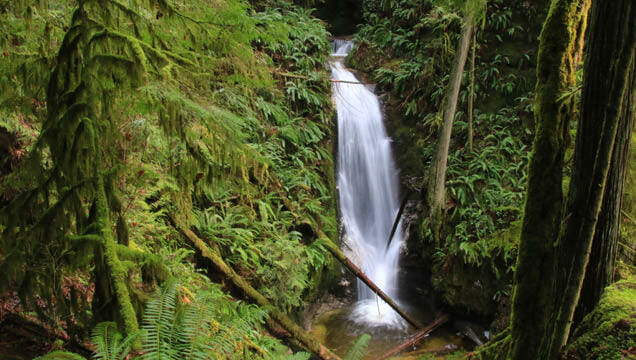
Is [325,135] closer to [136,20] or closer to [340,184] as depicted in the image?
[340,184]

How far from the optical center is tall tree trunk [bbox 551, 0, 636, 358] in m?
1.94

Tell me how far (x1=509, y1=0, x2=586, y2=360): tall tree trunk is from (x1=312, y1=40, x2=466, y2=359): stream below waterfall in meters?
4.98

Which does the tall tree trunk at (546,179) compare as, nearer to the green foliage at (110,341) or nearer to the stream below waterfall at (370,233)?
the green foliage at (110,341)

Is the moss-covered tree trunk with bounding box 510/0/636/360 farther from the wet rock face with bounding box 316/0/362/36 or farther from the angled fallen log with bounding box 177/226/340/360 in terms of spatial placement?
the wet rock face with bounding box 316/0/362/36

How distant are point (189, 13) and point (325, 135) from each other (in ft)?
25.2

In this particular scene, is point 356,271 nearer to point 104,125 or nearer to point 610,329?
point 610,329

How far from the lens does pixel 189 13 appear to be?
8.38 ft

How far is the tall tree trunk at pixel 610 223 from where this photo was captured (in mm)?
2036

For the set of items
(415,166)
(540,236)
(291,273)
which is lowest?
(291,273)

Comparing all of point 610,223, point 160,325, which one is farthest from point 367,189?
point 160,325

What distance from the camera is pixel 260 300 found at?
510 cm

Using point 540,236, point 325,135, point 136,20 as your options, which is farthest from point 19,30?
point 325,135

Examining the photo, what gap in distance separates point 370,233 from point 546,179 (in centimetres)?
771

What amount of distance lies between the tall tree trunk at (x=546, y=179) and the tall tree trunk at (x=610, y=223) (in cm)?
20
